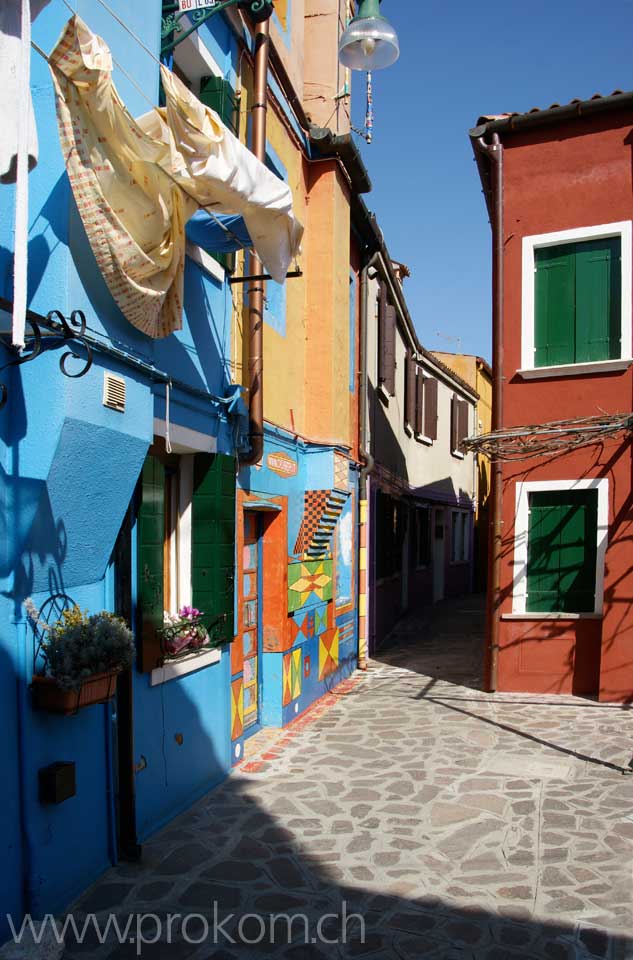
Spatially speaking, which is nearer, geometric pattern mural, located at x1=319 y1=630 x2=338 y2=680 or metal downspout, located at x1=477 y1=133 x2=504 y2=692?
geometric pattern mural, located at x1=319 y1=630 x2=338 y2=680

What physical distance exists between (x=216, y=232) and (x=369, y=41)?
72.6 inches

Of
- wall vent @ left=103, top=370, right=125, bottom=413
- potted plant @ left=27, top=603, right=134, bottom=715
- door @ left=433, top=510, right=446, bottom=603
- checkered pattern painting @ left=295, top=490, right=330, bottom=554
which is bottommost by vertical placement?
door @ left=433, top=510, right=446, bottom=603

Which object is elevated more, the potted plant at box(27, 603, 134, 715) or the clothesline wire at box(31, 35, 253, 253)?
the clothesline wire at box(31, 35, 253, 253)

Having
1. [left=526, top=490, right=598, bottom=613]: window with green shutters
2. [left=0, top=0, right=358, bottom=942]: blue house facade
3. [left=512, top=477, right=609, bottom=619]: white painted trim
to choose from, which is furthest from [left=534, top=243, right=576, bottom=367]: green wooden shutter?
[left=0, top=0, right=358, bottom=942]: blue house facade

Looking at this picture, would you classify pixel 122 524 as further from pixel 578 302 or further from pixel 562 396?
pixel 578 302

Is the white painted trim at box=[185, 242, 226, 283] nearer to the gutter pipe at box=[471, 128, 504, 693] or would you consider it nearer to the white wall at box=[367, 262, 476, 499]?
the gutter pipe at box=[471, 128, 504, 693]

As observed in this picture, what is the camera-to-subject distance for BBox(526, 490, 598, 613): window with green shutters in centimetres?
999

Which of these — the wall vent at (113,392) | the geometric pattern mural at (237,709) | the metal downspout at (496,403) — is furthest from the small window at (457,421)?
the wall vent at (113,392)

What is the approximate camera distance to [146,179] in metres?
4.66

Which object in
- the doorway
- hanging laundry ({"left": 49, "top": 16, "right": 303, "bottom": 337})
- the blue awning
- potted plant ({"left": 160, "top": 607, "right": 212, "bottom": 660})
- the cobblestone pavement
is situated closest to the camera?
hanging laundry ({"left": 49, "top": 16, "right": 303, "bottom": 337})

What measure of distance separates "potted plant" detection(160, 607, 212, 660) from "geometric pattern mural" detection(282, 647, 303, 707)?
7.33ft

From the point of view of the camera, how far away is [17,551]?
4102mm

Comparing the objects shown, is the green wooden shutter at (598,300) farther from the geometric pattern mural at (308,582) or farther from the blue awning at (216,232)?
the blue awning at (216,232)

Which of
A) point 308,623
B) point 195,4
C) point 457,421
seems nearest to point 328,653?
point 308,623
